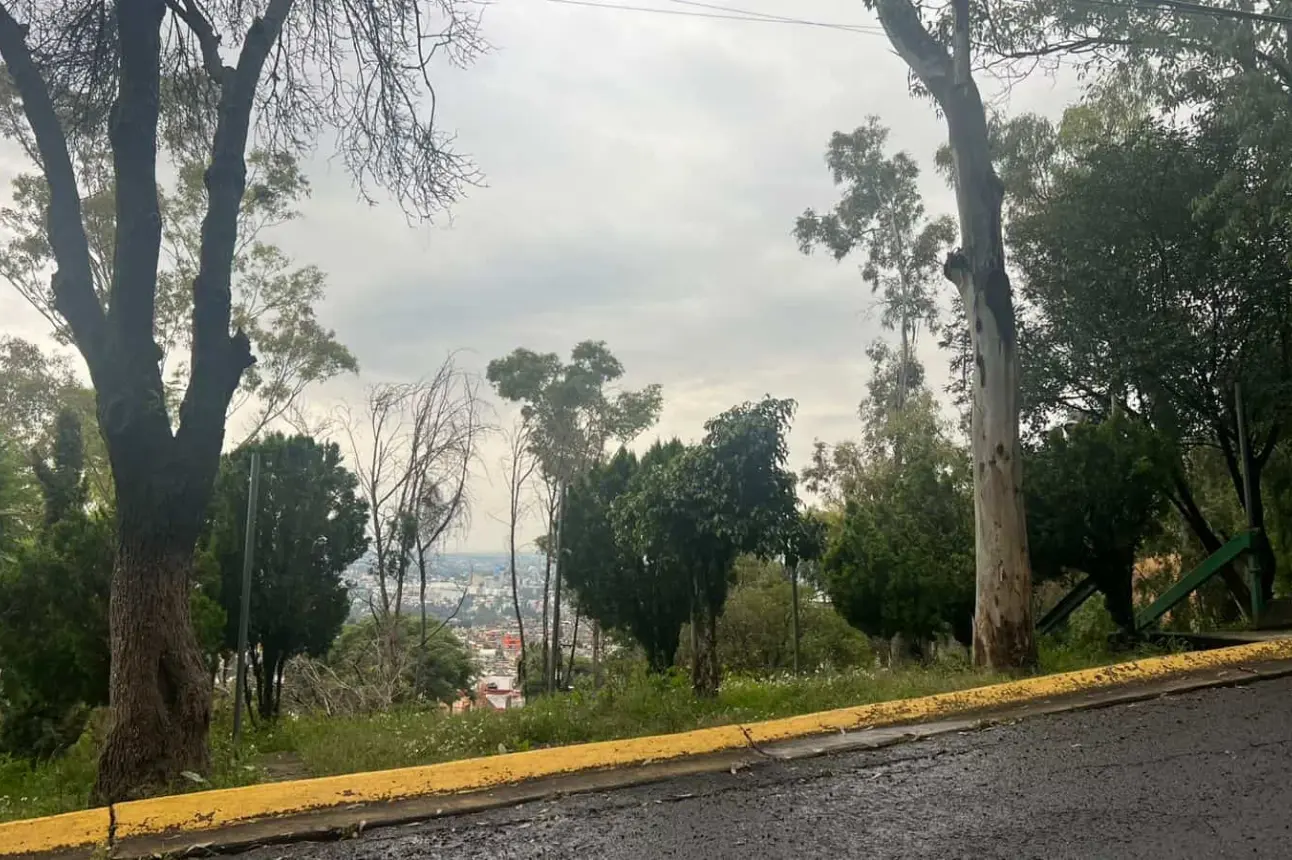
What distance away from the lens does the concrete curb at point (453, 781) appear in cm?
316

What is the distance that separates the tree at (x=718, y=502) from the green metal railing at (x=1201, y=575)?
172 inches

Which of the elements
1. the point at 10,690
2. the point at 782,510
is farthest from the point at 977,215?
the point at 10,690

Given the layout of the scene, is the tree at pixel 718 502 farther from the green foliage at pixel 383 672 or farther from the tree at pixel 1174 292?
the green foliage at pixel 383 672

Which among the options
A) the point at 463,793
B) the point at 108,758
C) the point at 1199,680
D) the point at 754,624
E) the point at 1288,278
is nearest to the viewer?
the point at 463,793

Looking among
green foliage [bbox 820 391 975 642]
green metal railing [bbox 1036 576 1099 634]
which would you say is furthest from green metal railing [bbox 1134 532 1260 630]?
green foliage [bbox 820 391 975 642]

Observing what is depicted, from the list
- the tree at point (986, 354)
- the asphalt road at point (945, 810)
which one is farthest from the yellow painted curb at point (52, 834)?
the tree at point (986, 354)

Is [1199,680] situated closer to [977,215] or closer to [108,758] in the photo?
[977,215]

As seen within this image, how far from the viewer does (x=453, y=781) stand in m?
3.63

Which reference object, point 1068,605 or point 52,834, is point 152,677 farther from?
point 1068,605

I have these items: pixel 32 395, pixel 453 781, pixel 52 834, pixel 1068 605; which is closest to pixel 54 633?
pixel 52 834

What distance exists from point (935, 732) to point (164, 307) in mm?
19191

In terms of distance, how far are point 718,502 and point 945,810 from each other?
2.62 meters

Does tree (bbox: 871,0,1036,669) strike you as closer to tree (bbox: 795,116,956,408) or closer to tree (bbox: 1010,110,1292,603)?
tree (bbox: 1010,110,1292,603)

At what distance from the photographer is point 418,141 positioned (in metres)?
6.72
